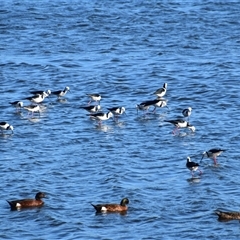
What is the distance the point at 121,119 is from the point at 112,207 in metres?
9.60

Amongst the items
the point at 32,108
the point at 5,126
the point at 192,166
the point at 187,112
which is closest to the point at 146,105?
the point at 187,112

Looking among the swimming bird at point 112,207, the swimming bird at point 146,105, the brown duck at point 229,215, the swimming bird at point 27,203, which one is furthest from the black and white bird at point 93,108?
the brown duck at point 229,215

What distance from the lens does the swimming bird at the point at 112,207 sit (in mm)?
24219

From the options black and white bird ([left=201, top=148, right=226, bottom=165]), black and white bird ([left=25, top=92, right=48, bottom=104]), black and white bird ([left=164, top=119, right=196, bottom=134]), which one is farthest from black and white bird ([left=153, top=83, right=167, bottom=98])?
black and white bird ([left=201, top=148, right=226, bottom=165])

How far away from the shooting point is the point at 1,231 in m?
23.2

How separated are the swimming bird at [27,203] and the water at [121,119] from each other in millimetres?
171

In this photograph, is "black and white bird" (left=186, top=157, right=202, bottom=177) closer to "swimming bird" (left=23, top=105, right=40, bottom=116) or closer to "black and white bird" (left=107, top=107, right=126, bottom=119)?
"black and white bird" (left=107, top=107, right=126, bottom=119)

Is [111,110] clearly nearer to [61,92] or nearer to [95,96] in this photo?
[95,96]

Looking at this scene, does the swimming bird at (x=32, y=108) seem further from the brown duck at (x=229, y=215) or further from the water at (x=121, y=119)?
the brown duck at (x=229, y=215)

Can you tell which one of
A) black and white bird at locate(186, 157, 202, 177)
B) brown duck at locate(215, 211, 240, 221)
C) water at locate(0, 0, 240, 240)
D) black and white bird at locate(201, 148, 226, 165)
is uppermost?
brown duck at locate(215, 211, 240, 221)

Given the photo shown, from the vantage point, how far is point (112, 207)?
2438 cm

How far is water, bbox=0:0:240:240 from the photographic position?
24.3 meters

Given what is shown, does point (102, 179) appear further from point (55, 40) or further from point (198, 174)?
point (55, 40)

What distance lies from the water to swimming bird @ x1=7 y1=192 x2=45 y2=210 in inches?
6.7
